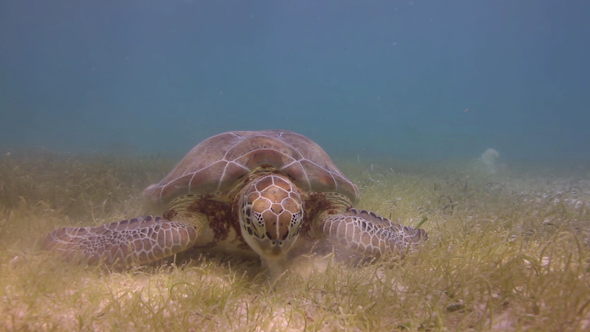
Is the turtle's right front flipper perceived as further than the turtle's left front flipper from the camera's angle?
No

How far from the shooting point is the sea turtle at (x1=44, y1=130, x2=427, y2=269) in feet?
7.74

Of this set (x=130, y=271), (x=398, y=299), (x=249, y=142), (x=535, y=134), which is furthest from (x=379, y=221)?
(x=535, y=134)

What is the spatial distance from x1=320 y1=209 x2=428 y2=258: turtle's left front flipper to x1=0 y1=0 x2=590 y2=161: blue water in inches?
1884

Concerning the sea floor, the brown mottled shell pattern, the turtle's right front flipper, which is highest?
the brown mottled shell pattern

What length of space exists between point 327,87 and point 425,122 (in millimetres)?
50202

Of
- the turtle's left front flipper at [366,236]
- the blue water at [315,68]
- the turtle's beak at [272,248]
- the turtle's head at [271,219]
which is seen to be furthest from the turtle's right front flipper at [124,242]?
the blue water at [315,68]

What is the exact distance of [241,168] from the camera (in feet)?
9.79

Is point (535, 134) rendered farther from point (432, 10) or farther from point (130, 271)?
point (130, 271)

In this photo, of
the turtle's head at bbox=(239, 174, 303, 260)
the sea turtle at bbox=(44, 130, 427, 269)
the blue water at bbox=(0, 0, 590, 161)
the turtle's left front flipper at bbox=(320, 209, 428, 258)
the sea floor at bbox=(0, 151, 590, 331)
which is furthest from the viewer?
the blue water at bbox=(0, 0, 590, 161)

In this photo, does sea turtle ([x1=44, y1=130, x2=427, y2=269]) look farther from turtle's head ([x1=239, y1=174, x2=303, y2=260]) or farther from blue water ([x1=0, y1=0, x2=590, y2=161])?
blue water ([x1=0, y1=0, x2=590, y2=161])

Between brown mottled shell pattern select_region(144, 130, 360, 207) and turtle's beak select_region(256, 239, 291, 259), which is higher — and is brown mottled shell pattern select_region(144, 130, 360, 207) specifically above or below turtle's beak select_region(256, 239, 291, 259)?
above

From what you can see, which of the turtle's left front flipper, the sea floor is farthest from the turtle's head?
the turtle's left front flipper

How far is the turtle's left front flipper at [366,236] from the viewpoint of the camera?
2.54 metres

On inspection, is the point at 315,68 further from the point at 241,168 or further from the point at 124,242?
the point at 124,242
